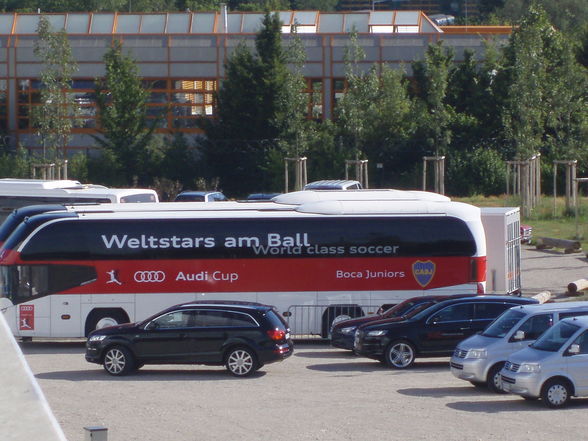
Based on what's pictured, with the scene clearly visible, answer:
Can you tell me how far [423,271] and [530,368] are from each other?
384 inches

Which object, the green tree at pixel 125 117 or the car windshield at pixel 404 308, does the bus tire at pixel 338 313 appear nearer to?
the car windshield at pixel 404 308

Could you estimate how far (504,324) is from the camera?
18422 millimetres

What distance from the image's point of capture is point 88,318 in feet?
81.1

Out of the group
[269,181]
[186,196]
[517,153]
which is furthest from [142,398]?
[269,181]

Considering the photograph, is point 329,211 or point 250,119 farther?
point 250,119

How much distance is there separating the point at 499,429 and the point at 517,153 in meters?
36.9

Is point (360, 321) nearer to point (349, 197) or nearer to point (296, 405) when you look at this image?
point (349, 197)

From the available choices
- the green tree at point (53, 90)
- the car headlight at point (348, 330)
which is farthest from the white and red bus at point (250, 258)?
the green tree at point (53, 90)

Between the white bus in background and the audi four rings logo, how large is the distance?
22.9 feet

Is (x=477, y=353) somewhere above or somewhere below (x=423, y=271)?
below

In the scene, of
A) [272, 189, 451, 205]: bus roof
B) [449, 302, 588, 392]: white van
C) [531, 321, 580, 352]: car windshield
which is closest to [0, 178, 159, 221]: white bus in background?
[272, 189, 451, 205]: bus roof

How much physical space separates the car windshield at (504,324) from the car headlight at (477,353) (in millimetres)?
663

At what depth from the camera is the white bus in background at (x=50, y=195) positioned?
31812mm

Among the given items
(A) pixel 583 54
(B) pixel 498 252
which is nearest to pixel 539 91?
(A) pixel 583 54
